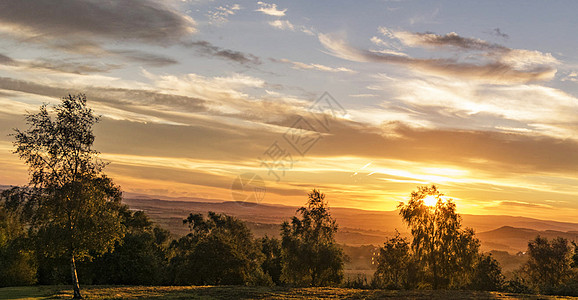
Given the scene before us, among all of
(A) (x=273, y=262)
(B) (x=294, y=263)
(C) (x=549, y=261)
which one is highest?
(C) (x=549, y=261)

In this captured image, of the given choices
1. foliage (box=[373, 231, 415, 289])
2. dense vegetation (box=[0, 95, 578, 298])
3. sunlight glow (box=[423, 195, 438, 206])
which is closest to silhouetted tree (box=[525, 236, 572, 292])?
dense vegetation (box=[0, 95, 578, 298])

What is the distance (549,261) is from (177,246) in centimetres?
9338

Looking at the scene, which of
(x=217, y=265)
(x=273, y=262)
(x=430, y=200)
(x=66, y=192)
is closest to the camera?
(x=66, y=192)

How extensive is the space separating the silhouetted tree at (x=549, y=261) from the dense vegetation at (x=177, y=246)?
1.07ft

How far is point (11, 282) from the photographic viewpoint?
68750mm

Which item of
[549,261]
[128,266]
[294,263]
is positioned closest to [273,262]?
[294,263]

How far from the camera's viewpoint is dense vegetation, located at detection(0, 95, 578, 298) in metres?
42.1

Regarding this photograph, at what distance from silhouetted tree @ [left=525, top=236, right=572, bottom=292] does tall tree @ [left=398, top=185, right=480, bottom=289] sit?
1940 inches

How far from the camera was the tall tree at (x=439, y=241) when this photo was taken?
72125 mm

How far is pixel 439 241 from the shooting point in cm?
7294

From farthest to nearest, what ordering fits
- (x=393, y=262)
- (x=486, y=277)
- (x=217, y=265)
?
(x=393, y=262)
(x=486, y=277)
(x=217, y=265)

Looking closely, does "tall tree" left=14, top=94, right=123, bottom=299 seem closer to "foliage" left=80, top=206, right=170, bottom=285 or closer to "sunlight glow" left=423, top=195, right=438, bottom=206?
"foliage" left=80, top=206, right=170, bottom=285

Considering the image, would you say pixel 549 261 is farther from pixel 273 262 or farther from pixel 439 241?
pixel 273 262

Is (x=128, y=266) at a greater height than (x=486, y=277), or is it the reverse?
(x=486, y=277)
